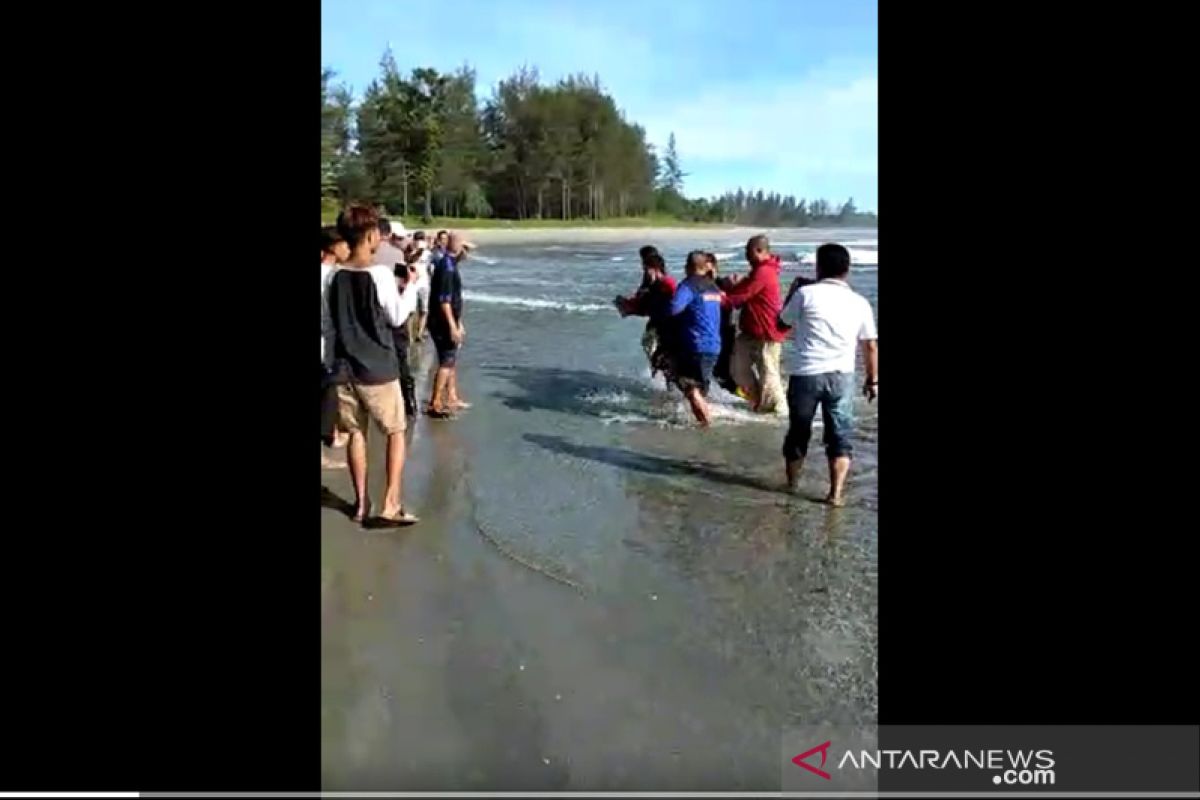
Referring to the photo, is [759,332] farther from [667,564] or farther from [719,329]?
[667,564]

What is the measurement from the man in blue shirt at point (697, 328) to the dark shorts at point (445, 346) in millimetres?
1801

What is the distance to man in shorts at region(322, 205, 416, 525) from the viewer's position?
4.49 metres

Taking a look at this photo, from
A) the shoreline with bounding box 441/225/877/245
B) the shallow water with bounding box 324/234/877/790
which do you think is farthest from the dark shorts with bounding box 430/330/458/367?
the shoreline with bounding box 441/225/877/245

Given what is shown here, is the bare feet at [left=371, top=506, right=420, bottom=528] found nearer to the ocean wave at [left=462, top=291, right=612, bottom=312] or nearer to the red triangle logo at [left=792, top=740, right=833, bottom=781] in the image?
the red triangle logo at [left=792, top=740, right=833, bottom=781]

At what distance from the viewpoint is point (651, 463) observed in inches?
256

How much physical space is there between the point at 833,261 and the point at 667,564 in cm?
196

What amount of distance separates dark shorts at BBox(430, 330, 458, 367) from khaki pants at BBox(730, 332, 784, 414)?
2328 mm

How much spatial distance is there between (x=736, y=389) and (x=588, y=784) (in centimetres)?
539

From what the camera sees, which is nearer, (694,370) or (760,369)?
(694,370)

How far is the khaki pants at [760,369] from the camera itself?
775cm

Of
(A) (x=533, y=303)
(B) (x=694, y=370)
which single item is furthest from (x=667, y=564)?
(A) (x=533, y=303)
